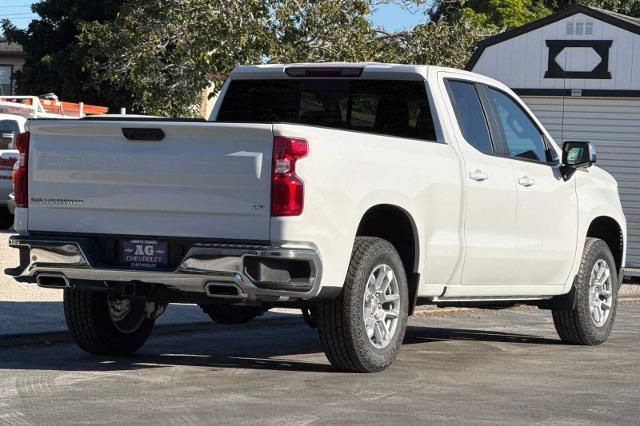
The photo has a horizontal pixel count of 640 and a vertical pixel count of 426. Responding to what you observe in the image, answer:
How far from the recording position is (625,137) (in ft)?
68.3

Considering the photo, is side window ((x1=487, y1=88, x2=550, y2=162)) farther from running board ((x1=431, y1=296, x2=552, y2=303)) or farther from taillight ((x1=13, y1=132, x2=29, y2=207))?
taillight ((x1=13, y1=132, x2=29, y2=207))

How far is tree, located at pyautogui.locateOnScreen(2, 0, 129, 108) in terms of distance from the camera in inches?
1940

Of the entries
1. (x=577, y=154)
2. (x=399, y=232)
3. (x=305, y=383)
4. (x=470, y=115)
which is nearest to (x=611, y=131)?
(x=577, y=154)

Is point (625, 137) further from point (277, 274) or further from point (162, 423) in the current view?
point (162, 423)

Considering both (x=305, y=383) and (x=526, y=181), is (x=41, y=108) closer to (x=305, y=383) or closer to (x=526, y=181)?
(x=526, y=181)

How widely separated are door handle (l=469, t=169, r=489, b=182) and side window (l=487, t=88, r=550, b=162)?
2.09 feet

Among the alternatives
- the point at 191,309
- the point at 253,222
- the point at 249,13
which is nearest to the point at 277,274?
the point at 253,222

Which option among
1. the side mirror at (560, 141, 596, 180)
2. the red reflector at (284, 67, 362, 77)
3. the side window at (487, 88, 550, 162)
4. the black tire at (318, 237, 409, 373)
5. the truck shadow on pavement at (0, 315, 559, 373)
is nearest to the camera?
the black tire at (318, 237, 409, 373)

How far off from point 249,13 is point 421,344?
20534mm

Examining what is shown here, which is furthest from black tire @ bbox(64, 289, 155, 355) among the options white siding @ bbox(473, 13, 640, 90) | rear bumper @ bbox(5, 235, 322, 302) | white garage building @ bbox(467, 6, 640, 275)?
white siding @ bbox(473, 13, 640, 90)

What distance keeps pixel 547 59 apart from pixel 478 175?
11911 millimetres

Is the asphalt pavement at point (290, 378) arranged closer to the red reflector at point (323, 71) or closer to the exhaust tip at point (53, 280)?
the exhaust tip at point (53, 280)

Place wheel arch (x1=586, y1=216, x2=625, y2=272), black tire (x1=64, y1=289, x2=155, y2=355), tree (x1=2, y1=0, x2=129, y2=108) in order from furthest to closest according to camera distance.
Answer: tree (x1=2, y1=0, x2=129, y2=108) < wheel arch (x1=586, y1=216, x2=625, y2=272) < black tire (x1=64, y1=289, x2=155, y2=355)

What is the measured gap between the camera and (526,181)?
1027 centimetres
